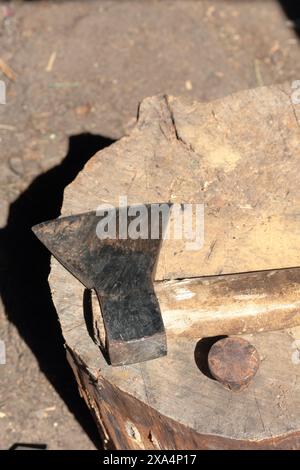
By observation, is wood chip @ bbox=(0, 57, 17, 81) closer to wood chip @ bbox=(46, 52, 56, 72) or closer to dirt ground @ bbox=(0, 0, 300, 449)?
dirt ground @ bbox=(0, 0, 300, 449)

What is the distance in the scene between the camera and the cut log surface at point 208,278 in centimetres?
239

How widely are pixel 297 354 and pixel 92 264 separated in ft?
2.61

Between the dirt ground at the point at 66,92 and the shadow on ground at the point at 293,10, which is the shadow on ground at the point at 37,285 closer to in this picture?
the dirt ground at the point at 66,92

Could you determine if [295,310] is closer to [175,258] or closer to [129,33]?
[175,258]

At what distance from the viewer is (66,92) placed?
179 inches

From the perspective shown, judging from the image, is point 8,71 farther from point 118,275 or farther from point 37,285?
point 118,275

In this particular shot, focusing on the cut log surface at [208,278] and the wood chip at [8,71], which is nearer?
the cut log surface at [208,278]

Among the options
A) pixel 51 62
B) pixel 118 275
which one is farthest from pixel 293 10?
pixel 118 275

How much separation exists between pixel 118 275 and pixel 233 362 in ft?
1.63

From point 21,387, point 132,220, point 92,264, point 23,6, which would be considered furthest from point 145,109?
point 23,6

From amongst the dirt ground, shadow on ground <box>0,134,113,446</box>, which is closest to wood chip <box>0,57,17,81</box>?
the dirt ground

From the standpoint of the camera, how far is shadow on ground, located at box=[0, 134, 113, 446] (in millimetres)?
3562

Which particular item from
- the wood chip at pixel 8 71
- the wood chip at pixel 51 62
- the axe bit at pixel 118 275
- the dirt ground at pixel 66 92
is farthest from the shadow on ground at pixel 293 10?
the axe bit at pixel 118 275

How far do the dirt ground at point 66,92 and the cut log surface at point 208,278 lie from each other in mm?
675
